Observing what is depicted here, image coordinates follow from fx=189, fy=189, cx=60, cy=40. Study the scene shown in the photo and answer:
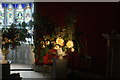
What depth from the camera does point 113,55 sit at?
3.50m

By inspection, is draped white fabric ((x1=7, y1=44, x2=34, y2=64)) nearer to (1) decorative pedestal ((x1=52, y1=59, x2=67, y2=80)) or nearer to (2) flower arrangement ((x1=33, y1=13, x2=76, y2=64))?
(2) flower arrangement ((x1=33, y1=13, x2=76, y2=64))

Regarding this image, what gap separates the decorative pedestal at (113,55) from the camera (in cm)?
342

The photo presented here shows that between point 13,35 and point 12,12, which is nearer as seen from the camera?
point 13,35

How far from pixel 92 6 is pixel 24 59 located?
303 centimetres

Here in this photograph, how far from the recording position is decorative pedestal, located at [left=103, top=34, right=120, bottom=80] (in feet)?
11.2

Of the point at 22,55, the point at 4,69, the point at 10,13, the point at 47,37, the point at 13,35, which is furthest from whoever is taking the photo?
the point at 10,13

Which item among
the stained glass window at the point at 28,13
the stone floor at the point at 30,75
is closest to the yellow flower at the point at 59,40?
the stone floor at the point at 30,75

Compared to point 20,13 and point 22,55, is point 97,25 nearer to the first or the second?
point 22,55

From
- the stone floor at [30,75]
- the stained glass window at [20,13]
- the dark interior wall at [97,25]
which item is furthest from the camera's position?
the stained glass window at [20,13]

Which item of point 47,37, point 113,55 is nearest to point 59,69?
point 47,37

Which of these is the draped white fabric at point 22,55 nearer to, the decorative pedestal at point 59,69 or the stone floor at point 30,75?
the stone floor at point 30,75

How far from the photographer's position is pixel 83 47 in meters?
4.22

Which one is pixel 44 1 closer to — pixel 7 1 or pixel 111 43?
pixel 7 1

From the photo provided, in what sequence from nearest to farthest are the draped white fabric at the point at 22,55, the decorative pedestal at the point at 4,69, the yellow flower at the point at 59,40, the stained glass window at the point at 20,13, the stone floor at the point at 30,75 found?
1. the yellow flower at the point at 59,40
2. the decorative pedestal at the point at 4,69
3. the stone floor at the point at 30,75
4. the draped white fabric at the point at 22,55
5. the stained glass window at the point at 20,13
